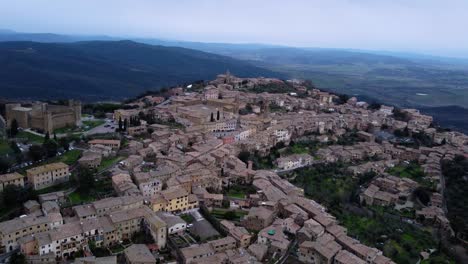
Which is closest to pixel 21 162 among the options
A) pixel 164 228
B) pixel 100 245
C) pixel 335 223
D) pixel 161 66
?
pixel 100 245

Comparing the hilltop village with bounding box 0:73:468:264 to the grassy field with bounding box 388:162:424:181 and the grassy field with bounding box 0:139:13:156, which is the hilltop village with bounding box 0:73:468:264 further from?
the grassy field with bounding box 0:139:13:156

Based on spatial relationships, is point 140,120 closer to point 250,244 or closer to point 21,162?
point 21,162

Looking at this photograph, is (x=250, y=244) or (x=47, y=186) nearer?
(x=250, y=244)

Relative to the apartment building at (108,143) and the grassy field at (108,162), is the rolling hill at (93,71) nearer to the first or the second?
the apartment building at (108,143)

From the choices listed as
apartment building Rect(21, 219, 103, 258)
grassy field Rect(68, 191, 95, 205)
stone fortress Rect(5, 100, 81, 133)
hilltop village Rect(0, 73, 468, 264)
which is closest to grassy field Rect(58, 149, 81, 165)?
hilltop village Rect(0, 73, 468, 264)

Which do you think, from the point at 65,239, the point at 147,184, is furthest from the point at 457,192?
the point at 65,239
